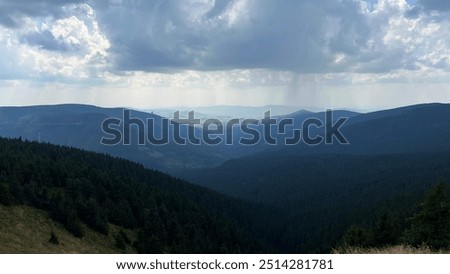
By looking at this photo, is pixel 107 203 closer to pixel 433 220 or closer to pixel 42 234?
pixel 42 234

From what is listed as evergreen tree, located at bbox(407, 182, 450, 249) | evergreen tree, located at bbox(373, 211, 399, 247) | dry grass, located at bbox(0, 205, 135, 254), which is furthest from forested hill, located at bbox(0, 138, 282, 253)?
evergreen tree, located at bbox(407, 182, 450, 249)

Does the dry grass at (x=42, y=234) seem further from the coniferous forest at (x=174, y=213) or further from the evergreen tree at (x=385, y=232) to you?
the evergreen tree at (x=385, y=232)

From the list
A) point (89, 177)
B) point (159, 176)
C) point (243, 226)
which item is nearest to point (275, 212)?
point (243, 226)

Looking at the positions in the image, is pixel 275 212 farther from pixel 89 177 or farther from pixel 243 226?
pixel 89 177

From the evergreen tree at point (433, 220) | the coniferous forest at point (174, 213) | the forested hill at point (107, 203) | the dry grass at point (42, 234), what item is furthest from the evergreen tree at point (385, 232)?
the forested hill at point (107, 203)

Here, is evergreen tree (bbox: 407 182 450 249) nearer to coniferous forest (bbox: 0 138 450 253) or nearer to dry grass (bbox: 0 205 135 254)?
coniferous forest (bbox: 0 138 450 253)

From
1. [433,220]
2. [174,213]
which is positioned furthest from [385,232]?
[174,213]
